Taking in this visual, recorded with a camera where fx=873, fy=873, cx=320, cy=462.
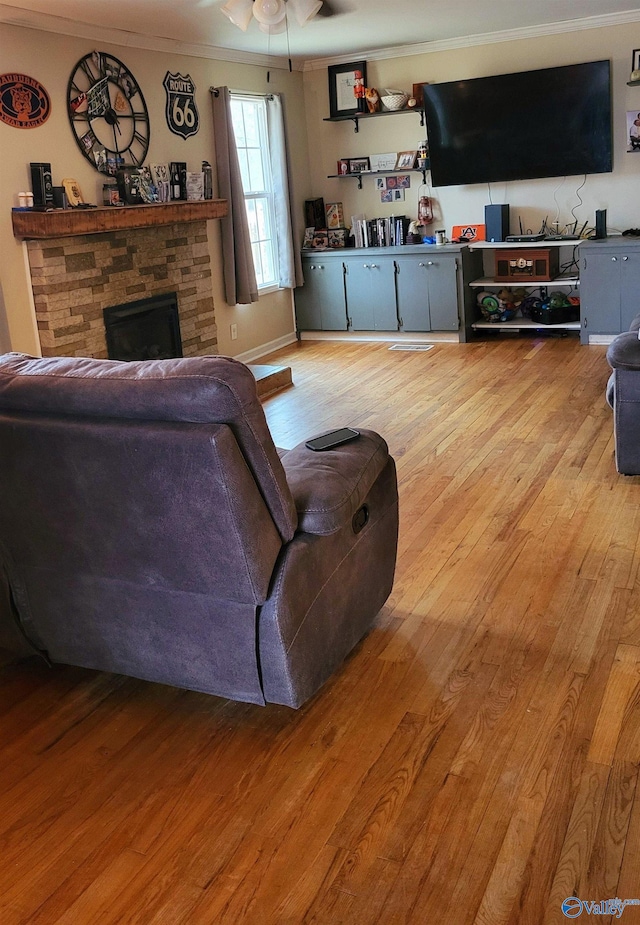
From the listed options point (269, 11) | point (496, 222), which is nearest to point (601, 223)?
point (496, 222)

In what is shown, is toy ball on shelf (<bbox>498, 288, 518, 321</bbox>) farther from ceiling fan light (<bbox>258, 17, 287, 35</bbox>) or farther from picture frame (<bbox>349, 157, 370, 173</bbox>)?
ceiling fan light (<bbox>258, 17, 287, 35</bbox>)

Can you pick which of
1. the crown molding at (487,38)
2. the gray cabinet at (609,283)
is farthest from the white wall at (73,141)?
the gray cabinet at (609,283)

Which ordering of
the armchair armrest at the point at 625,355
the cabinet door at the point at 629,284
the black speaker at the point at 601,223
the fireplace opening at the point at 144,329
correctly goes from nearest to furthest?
the armchair armrest at the point at 625,355, the fireplace opening at the point at 144,329, the cabinet door at the point at 629,284, the black speaker at the point at 601,223

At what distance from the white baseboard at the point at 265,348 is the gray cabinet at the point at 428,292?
1078mm

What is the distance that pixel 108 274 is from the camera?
5.33 meters

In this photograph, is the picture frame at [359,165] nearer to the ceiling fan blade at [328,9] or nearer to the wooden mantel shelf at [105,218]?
the wooden mantel shelf at [105,218]

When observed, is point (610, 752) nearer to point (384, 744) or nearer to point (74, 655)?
point (384, 744)

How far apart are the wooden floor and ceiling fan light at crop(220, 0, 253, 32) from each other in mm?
3014

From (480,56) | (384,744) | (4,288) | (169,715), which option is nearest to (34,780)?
(169,715)

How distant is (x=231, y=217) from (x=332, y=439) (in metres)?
4.41

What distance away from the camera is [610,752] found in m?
2.08

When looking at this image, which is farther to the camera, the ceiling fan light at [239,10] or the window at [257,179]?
the window at [257,179]

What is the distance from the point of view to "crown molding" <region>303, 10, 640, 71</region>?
6.41 metres

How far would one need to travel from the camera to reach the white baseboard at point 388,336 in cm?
728
